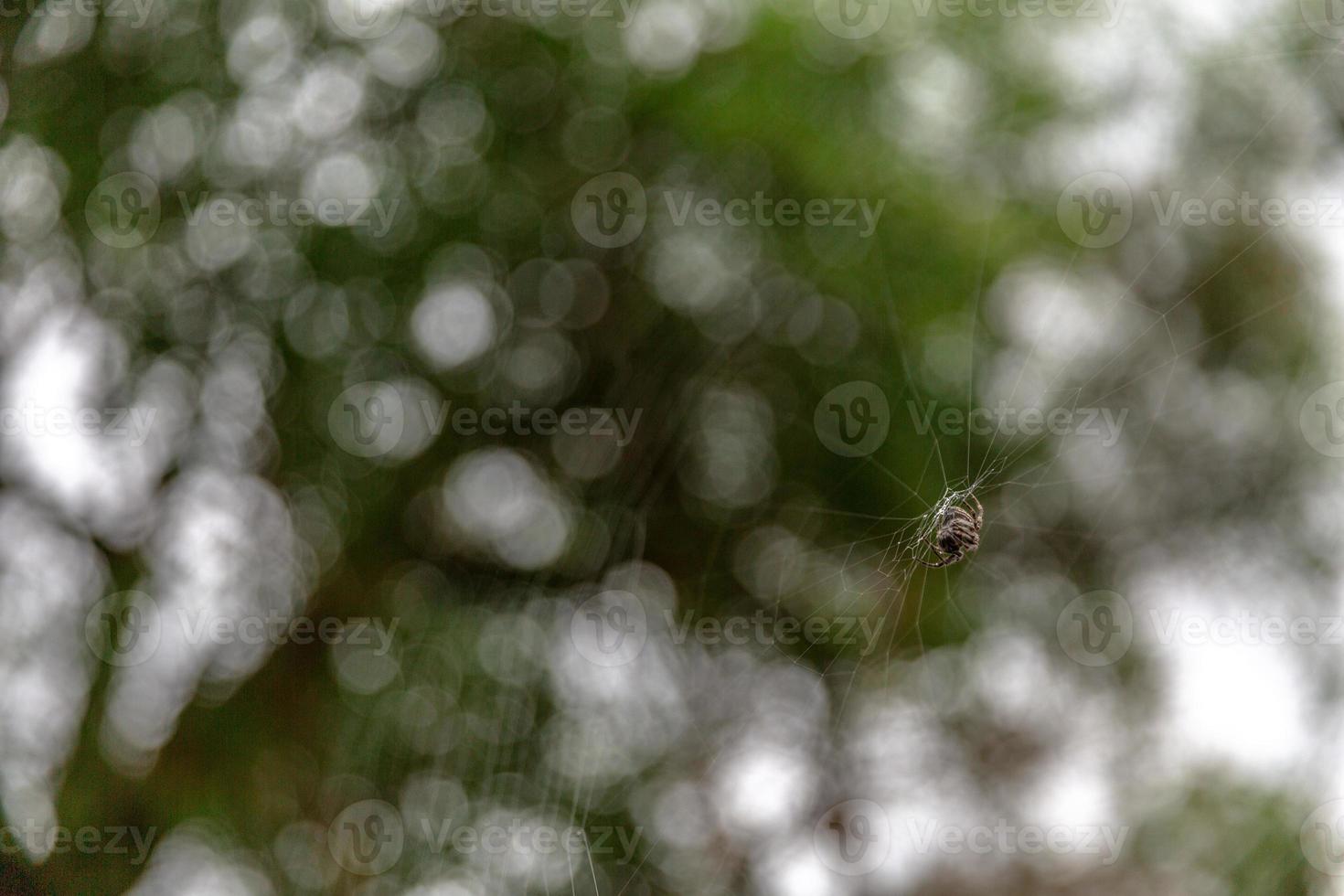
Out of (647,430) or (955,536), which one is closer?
(955,536)

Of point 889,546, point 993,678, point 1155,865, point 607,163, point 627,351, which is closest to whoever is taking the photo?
point 889,546

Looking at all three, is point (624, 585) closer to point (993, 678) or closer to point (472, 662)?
point (472, 662)

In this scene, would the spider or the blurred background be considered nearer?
the spider

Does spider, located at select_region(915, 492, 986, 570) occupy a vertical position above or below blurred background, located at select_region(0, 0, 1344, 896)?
above

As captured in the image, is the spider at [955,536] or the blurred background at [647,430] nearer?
the spider at [955,536]

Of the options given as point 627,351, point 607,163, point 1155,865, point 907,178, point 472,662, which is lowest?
point 472,662

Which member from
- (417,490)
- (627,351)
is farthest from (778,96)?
(417,490)

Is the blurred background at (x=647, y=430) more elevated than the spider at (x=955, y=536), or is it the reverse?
the spider at (x=955, y=536)

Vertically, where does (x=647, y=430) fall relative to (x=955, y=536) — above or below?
below
